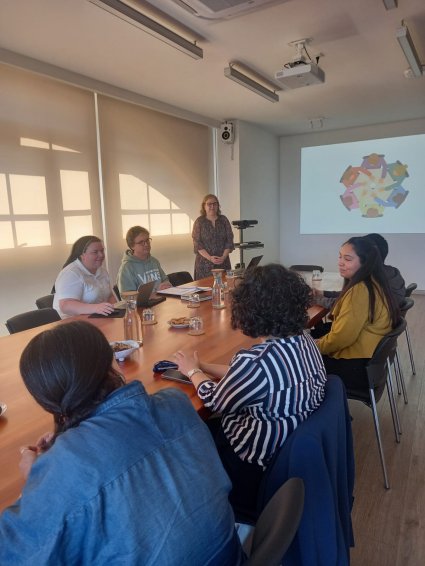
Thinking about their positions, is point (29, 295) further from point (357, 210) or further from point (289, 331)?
point (357, 210)

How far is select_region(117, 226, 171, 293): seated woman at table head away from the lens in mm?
2996

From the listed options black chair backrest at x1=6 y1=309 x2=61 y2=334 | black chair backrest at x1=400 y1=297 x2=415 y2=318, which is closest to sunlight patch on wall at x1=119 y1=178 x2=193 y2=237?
black chair backrest at x1=6 y1=309 x2=61 y2=334

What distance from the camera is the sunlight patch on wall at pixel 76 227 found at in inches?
163

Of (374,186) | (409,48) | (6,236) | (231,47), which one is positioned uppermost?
(231,47)

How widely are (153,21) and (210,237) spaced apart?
2254 millimetres

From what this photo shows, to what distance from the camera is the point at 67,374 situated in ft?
2.46

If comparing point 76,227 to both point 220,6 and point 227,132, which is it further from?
point 227,132

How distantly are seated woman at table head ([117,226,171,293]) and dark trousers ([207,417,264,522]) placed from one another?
1890 millimetres

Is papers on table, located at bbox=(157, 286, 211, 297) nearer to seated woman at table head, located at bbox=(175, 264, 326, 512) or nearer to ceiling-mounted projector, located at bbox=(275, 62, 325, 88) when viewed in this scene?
seated woman at table head, located at bbox=(175, 264, 326, 512)

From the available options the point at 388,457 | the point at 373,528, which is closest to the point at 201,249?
the point at 388,457

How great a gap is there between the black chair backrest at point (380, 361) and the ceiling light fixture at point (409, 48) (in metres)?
2.23

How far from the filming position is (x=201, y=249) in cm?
450

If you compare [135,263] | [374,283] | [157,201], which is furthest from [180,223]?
[374,283]

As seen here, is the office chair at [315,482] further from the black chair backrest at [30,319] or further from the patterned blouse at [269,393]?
the black chair backrest at [30,319]
